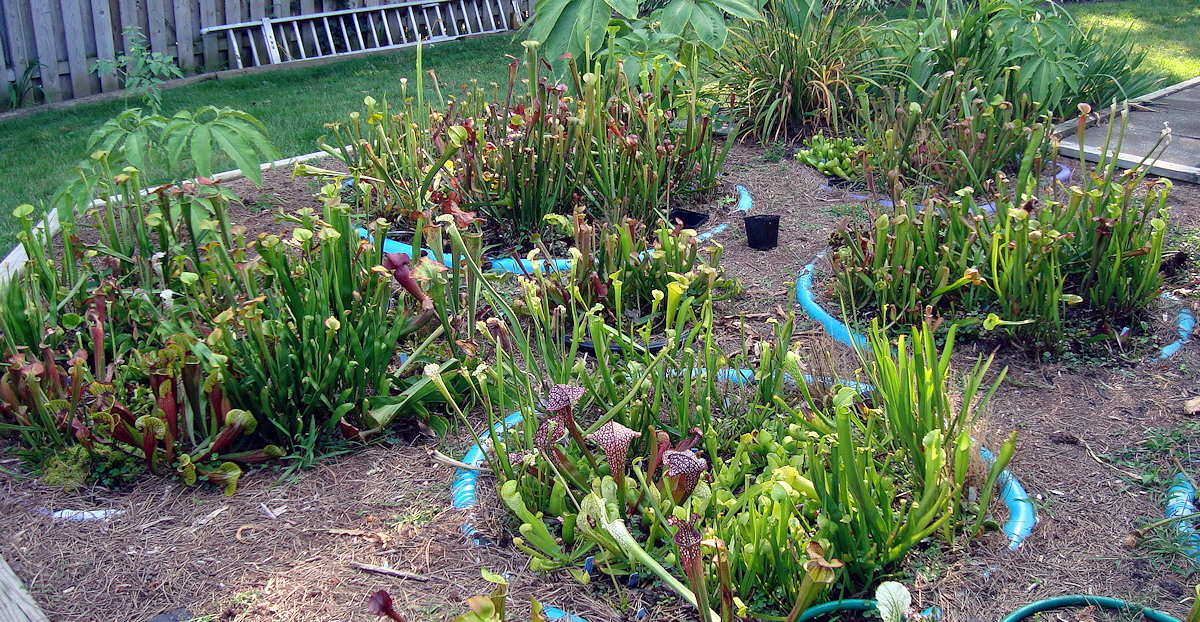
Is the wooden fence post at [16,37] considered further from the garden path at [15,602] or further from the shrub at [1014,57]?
the shrub at [1014,57]

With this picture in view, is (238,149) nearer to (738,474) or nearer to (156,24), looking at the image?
(738,474)

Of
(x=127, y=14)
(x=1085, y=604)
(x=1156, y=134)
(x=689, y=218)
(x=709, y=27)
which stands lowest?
(x=1085, y=604)

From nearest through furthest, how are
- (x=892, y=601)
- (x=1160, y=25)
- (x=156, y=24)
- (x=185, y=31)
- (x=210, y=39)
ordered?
1. (x=892, y=601)
2. (x=156, y=24)
3. (x=185, y=31)
4. (x=210, y=39)
5. (x=1160, y=25)

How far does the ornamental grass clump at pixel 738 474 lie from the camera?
5.82 ft

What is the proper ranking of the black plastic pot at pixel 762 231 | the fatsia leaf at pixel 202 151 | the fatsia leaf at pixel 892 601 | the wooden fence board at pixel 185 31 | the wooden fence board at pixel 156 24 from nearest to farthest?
the fatsia leaf at pixel 892 601 < the fatsia leaf at pixel 202 151 < the black plastic pot at pixel 762 231 < the wooden fence board at pixel 156 24 < the wooden fence board at pixel 185 31

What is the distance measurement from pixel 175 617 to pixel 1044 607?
6.13 feet

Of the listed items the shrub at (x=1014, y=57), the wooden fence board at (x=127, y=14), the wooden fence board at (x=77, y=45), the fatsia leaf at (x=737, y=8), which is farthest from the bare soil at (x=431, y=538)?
the wooden fence board at (x=127, y=14)

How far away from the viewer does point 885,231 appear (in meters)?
2.94

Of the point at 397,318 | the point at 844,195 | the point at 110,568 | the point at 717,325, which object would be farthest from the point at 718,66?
the point at 110,568

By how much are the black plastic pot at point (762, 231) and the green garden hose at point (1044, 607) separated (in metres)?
2.12

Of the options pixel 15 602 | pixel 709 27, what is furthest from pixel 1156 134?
pixel 15 602

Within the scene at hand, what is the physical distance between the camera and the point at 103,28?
22.9ft

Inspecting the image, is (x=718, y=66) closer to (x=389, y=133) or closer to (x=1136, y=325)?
(x=389, y=133)

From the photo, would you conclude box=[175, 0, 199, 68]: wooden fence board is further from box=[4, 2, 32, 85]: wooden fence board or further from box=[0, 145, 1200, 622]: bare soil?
box=[0, 145, 1200, 622]: bare soil
